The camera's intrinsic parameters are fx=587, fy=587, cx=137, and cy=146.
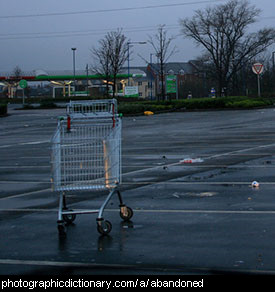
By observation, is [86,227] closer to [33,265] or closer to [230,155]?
[33,265]

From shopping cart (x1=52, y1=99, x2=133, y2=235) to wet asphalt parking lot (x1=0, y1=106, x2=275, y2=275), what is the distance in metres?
0.59

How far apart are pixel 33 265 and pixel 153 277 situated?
4.65ft

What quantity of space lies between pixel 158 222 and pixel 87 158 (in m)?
1.30

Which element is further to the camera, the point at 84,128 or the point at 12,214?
the point at 12,214

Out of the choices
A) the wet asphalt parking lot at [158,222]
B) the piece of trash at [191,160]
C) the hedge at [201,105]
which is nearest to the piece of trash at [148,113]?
the hedge at [201,105]

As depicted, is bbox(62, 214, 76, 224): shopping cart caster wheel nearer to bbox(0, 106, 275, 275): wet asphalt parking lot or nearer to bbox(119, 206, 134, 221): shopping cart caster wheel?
bbox(0, 106, 275, 275): wet asphalt parking lot

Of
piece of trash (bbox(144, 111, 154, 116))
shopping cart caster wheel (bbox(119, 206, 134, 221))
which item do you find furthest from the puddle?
piece of trash (bbox(144, 111, 154, 116))

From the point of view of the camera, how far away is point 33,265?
6.20 meters

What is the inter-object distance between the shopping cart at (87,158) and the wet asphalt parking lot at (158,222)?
59cm

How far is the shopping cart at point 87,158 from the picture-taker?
24.8 ft

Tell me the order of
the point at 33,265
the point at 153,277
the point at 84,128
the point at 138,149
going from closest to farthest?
the point at 153,277, the point at 33,265, the point at 84,128, the point at 138,149

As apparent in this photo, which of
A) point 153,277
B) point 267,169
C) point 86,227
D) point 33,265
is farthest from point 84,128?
point 267,169

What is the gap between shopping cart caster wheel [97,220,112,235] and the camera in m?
7.35

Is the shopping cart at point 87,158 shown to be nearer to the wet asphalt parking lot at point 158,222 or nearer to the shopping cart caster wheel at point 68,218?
the shopping cart caster wheel at point 68,218
